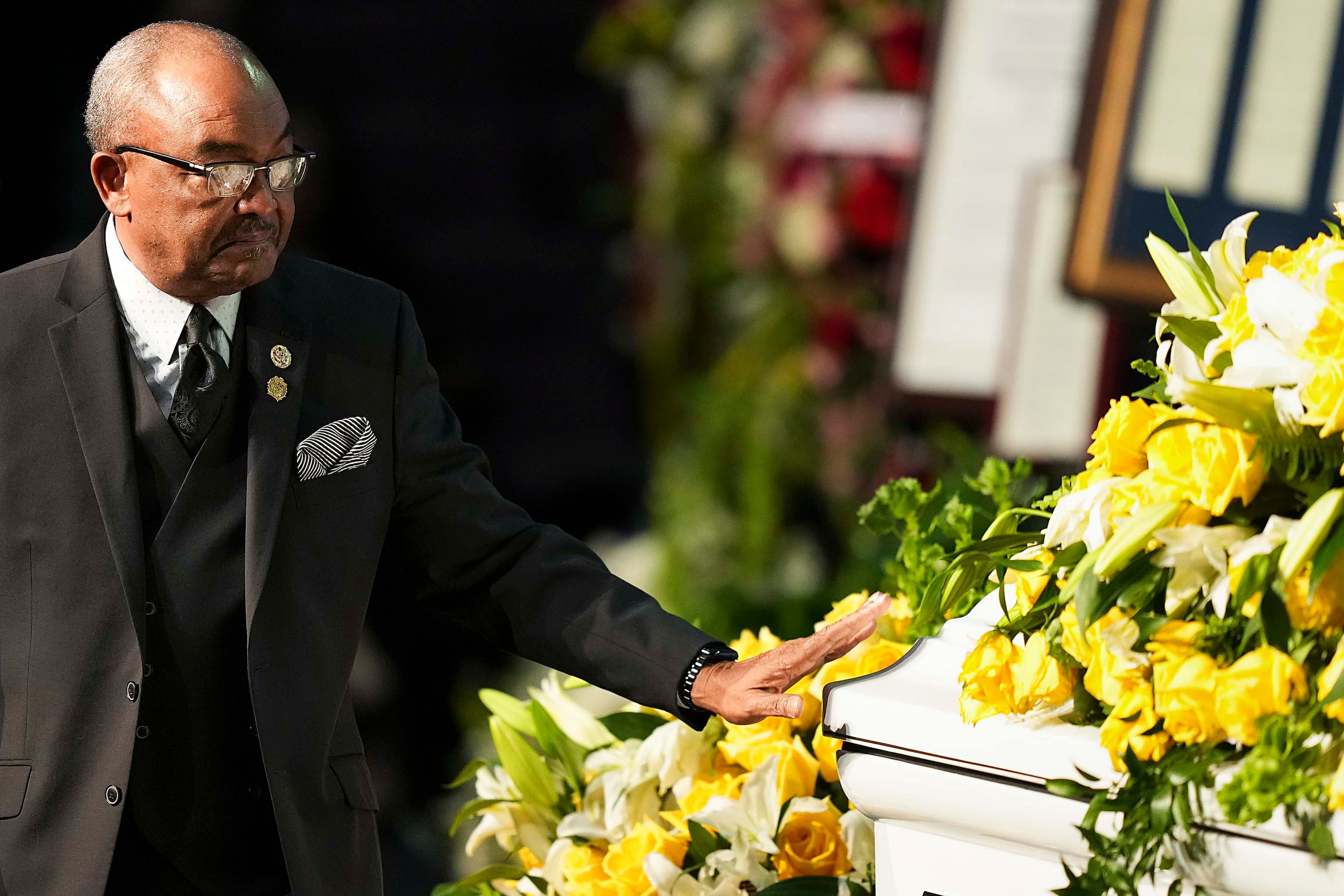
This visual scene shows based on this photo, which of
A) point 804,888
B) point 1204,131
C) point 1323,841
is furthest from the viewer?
point 1204,131

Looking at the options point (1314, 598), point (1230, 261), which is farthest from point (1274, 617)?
point (1230, 261)

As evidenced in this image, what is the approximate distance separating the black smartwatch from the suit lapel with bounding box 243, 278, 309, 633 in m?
0.37

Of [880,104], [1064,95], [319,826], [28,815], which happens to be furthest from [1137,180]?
[28,815]

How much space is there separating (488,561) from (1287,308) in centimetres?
83

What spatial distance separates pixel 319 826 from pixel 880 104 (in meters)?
2.00

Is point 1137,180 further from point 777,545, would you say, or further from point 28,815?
point 28,815

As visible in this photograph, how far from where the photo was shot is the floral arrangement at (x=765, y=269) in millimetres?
3121

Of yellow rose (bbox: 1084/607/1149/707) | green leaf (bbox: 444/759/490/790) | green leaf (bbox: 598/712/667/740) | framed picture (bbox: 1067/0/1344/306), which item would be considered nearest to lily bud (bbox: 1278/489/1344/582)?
yellow rose (bbox: 1084/607/1149/707)

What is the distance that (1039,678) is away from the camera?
1.08 meters

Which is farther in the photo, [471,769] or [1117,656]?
[471,769]

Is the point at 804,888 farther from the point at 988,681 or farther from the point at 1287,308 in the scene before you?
the point at 1287,308

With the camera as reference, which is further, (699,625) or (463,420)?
(463,420)

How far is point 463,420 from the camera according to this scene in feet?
12.0

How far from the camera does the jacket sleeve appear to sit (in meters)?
1.55
